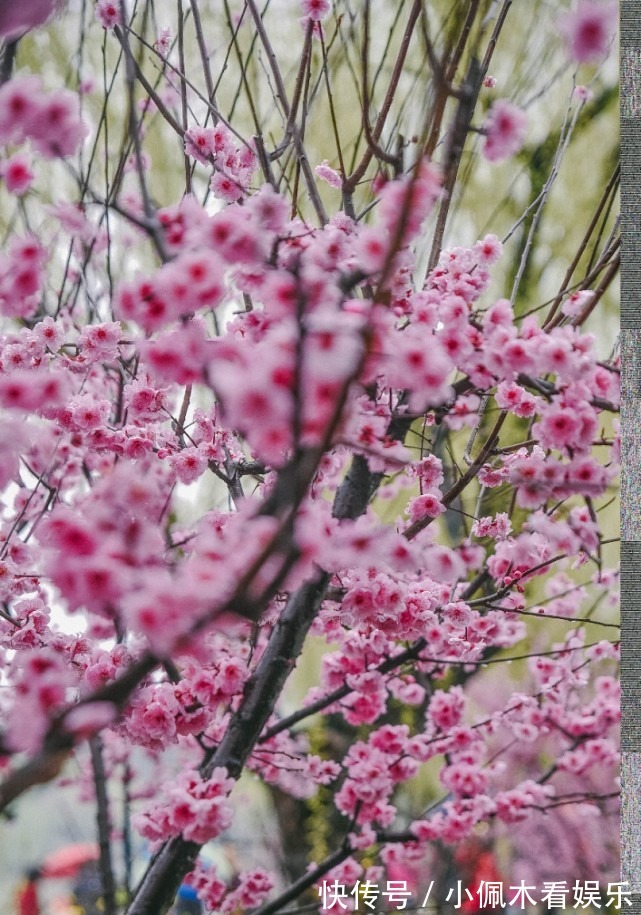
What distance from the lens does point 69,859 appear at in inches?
99.2

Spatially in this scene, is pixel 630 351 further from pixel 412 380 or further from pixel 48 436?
pixel 48 436

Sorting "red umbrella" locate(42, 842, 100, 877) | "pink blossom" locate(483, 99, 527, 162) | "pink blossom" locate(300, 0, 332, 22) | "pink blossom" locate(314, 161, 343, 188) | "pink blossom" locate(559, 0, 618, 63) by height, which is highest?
"pink blossom" locate(300, 0, 332, 22)

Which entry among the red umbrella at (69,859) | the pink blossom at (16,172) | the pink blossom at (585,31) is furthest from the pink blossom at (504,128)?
the red umbrella at (69,859)

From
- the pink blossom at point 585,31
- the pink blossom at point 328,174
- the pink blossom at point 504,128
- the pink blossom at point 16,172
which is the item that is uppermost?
the pink blossom at point 328,174

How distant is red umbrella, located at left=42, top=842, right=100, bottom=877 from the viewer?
7.87 feet

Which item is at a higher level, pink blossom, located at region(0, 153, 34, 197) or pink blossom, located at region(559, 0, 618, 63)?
pink blossom, located at region(559, 0, 618, 63)

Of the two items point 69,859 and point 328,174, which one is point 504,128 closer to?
point 328,174

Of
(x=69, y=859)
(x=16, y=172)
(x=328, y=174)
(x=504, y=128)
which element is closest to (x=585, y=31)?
(x=504, y=128)

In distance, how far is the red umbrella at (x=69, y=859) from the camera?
240 cm

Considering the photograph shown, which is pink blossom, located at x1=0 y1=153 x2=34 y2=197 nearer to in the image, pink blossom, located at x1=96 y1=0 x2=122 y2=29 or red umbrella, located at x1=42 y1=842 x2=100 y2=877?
pink blossom, located at x1=96 y1=0 x2=122 y2=29

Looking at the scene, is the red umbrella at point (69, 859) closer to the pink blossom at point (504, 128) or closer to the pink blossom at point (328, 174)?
the pink blossom at point (328, 174)

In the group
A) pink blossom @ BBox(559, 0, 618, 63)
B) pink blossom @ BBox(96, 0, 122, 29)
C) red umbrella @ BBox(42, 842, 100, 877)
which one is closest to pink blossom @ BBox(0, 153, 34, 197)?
pink blossom @ BBox(96, 0, 122, 29)

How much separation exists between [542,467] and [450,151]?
1.20ft

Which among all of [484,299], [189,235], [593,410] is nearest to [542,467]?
[593,410]
